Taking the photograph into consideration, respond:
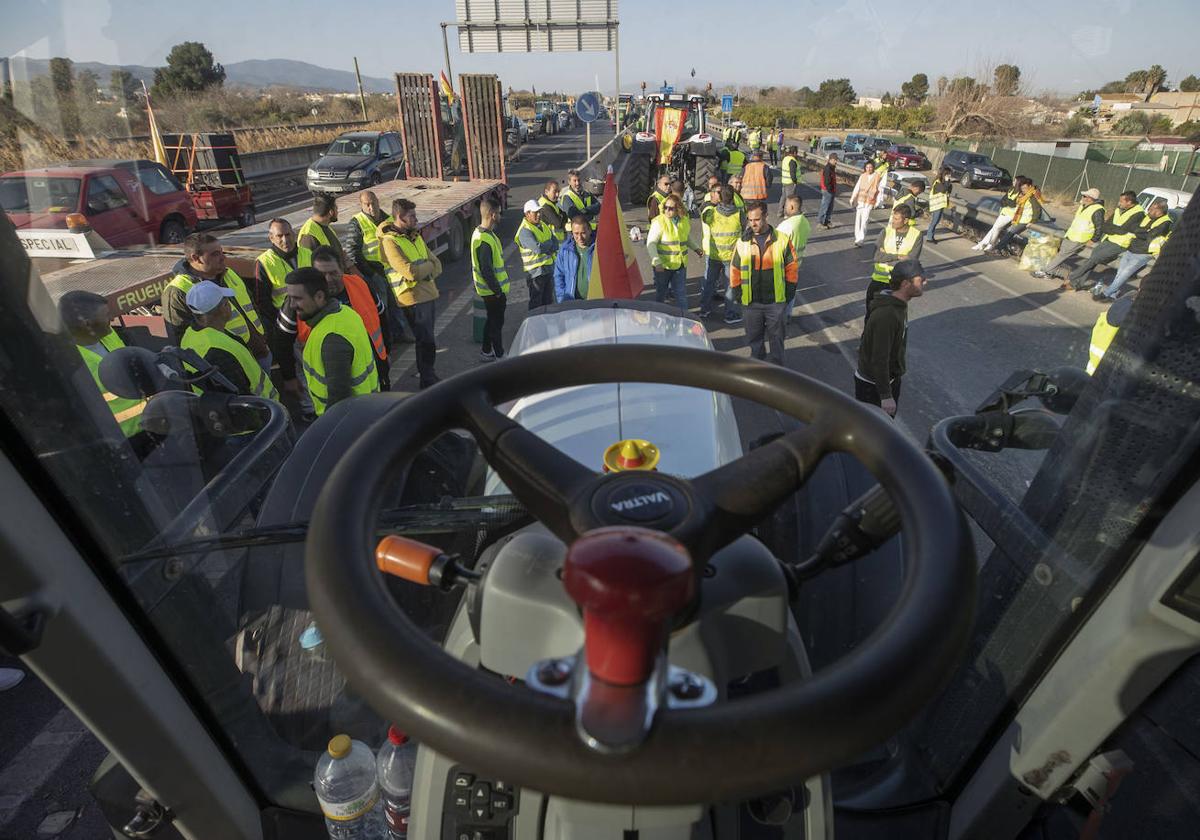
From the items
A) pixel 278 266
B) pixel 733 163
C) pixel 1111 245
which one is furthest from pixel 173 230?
pixel 1111 245

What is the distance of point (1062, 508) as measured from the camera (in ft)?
4.43

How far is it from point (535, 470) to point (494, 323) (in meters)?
6.07

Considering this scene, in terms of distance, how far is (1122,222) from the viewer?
723cm

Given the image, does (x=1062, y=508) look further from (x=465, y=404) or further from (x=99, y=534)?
(x=99, y=534)

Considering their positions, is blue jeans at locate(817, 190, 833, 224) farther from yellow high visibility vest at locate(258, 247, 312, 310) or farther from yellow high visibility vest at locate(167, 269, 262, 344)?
yellow high visibility vest at locate(167, 269, 262, 344)

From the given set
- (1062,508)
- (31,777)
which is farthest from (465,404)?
(31,777)

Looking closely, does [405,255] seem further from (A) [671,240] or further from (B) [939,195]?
(B) [939,195]

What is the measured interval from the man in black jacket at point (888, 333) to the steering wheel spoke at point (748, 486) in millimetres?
3919

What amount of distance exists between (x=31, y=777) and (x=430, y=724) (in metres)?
3.53

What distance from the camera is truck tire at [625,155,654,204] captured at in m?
16.4

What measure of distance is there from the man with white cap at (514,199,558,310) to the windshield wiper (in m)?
5.85

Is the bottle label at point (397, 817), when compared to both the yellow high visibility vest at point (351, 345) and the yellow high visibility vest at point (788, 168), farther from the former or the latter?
the yellow high visibility vest at point (788, 168)

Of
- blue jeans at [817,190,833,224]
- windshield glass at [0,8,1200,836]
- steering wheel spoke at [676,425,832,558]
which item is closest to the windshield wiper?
windshield glass at [0,8,1200,836]

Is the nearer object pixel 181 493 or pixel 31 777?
pixel 181 493
